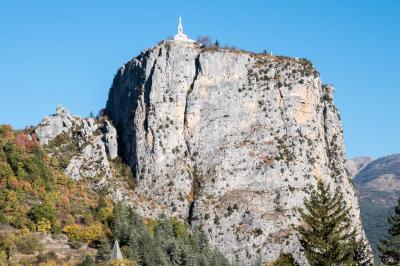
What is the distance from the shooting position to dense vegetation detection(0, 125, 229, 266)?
280ft

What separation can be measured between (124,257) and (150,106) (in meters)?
40.2

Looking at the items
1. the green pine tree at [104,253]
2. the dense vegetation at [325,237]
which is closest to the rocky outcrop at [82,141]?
the green pine tree at [104,253]

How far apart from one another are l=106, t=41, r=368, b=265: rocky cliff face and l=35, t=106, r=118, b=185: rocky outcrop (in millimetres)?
3157

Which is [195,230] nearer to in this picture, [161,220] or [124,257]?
[161,220]

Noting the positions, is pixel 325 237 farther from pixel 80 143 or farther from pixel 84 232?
pixel 80 143

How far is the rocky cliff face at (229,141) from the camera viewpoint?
113m

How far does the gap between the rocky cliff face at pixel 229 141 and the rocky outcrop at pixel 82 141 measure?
→ 124 inches

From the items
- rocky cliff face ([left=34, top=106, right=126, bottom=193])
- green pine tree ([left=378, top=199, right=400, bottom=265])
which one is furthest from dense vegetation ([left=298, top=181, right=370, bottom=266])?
rocky cliff face ([left=34, top=106, right=126, bottom=193])

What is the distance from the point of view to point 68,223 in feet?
321

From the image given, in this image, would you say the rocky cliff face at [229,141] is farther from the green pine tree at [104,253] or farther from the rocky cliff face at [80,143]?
the green pine tree at [104,253]

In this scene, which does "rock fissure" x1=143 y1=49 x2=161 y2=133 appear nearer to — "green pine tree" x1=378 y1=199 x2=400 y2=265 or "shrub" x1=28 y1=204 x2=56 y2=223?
"shrub" x1=28 y1=204 x2=56 y2=223

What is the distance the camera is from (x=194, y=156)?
11875cm

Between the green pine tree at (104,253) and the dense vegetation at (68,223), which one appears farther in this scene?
the dense vegetation at (68,223)

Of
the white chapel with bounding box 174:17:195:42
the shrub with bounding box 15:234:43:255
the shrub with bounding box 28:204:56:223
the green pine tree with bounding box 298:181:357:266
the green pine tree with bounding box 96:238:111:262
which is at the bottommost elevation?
the green pine tree with bounding box 298:181:357:266
